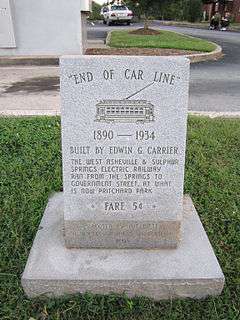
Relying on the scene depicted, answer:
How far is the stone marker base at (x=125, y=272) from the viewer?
9.02 ft

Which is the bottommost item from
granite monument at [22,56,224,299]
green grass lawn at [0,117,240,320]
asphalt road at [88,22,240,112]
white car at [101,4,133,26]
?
white car at [101,4,133,26]

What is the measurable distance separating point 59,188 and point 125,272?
5.08ft

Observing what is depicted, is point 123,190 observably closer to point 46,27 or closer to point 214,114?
point 214,114

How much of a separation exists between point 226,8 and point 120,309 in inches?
1838

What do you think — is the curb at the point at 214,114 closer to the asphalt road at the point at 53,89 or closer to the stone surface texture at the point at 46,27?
the asphalt road at the point at 53,89

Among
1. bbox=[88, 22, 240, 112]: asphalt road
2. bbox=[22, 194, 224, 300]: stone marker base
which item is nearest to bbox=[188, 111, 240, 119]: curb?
bbox=[88, 22, 240, 112]: asphalt road

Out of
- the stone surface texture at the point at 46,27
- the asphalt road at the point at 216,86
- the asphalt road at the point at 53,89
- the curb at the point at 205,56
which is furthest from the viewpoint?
the curb at the point at 205,56

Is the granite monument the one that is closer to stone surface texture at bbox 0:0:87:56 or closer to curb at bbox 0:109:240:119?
curb at bbox 0:109:240:119

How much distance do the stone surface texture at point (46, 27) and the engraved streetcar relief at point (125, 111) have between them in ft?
29.7

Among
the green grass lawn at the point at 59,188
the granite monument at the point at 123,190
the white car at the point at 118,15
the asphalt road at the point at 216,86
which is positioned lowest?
the white car at the point at 118,15

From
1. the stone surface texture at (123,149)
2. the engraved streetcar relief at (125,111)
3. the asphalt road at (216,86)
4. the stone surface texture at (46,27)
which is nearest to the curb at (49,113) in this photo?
the asphalt road at (216,86)

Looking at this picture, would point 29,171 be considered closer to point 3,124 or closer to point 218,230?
point 3,124

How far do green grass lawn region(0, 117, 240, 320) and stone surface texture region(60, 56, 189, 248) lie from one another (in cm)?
46

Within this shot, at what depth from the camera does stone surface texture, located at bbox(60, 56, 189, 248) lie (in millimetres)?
2572
